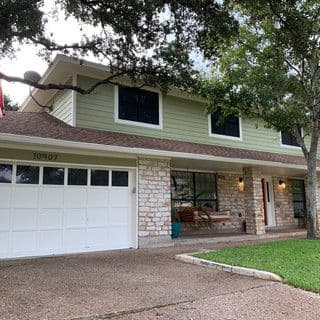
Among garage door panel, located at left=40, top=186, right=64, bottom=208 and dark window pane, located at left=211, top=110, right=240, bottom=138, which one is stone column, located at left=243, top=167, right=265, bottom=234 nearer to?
dark window pane, located at left=211, top=110, right=240, bottom=138

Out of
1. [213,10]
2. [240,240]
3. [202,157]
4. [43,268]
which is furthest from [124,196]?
[213,10]

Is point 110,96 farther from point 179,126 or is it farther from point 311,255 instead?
point 311,255

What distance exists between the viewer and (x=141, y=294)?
5.15m

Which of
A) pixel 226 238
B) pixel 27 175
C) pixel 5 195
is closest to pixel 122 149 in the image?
pixel 27 175

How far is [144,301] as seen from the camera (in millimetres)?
4797

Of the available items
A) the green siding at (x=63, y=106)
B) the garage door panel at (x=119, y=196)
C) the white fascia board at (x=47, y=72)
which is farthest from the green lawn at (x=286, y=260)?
the white fascia board at (x=47, y=72)

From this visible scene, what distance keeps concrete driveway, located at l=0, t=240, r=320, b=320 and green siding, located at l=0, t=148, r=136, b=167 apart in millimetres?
2553

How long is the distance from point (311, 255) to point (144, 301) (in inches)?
193

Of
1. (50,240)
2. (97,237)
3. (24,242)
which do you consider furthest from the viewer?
(97,237)

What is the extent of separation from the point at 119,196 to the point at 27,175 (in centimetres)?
263

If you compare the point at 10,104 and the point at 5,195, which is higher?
the point at 10,104

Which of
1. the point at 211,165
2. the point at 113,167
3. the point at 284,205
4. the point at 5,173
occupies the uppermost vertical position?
the point at 211,165

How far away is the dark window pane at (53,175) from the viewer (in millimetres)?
8977

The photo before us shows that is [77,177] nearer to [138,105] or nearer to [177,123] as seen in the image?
[138,105]
